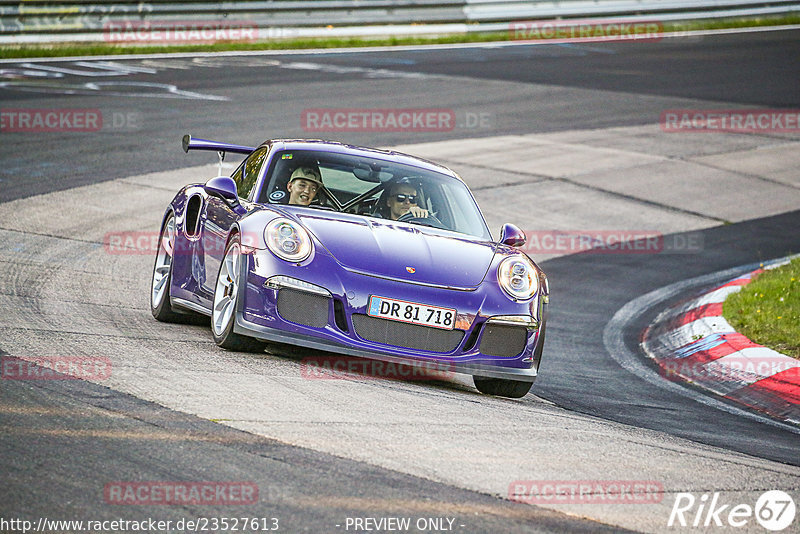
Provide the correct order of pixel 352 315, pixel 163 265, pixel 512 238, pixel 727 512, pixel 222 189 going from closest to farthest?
pixel 727 512 < pixel 352 315 < pixel 222 189 < pixel 512 238 < pixel 163 265

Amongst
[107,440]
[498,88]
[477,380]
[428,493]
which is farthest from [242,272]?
[498,88]

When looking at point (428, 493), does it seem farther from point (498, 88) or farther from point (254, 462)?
point (498, 88)

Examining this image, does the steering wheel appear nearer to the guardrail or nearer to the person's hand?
the person's hand

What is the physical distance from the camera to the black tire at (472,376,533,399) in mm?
6895

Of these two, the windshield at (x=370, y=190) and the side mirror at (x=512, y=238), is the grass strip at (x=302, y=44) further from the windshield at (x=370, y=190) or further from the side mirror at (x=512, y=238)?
the side mirror at (x=512, y=238)

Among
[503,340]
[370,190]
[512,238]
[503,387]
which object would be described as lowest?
[503,387]

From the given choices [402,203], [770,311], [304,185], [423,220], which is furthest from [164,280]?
[770,311]

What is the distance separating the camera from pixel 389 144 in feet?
55.6

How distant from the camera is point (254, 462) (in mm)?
4395

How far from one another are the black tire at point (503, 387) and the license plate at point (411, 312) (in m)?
0.67

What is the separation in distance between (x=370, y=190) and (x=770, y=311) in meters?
3.69

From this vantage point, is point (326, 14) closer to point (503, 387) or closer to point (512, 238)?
point (512, 238)

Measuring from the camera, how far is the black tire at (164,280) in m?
7.86

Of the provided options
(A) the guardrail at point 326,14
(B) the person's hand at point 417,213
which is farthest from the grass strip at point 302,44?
(B) the person's hand at point 417,213
